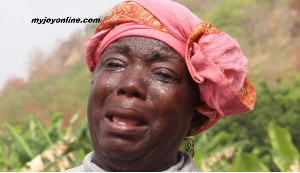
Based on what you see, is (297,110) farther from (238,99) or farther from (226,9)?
(226,9)

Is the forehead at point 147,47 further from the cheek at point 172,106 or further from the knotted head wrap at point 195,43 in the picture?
the cheek at point 172,106

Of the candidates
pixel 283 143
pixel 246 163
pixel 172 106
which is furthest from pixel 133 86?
pixel 283 143

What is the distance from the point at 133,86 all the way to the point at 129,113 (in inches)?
4.0

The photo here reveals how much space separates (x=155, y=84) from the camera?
2.34 meters

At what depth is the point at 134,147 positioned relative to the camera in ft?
7.47

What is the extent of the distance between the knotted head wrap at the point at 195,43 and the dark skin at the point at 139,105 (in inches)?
1.8

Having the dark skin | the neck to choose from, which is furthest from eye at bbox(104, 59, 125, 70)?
the neck

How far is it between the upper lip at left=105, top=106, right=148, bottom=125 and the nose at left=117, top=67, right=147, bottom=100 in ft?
0.18

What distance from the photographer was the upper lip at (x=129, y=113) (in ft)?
7.38

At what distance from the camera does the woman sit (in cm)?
228

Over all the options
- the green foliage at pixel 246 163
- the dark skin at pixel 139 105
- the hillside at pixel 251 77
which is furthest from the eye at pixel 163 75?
the hillside at pixel 251 77

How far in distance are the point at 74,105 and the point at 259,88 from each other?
426 inches

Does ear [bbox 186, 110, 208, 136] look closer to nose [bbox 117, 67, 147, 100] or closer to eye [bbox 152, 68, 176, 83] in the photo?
eye [bbox 152, 68, 176, 83]

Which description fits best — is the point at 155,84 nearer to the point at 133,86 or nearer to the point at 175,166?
the point at 133,86
